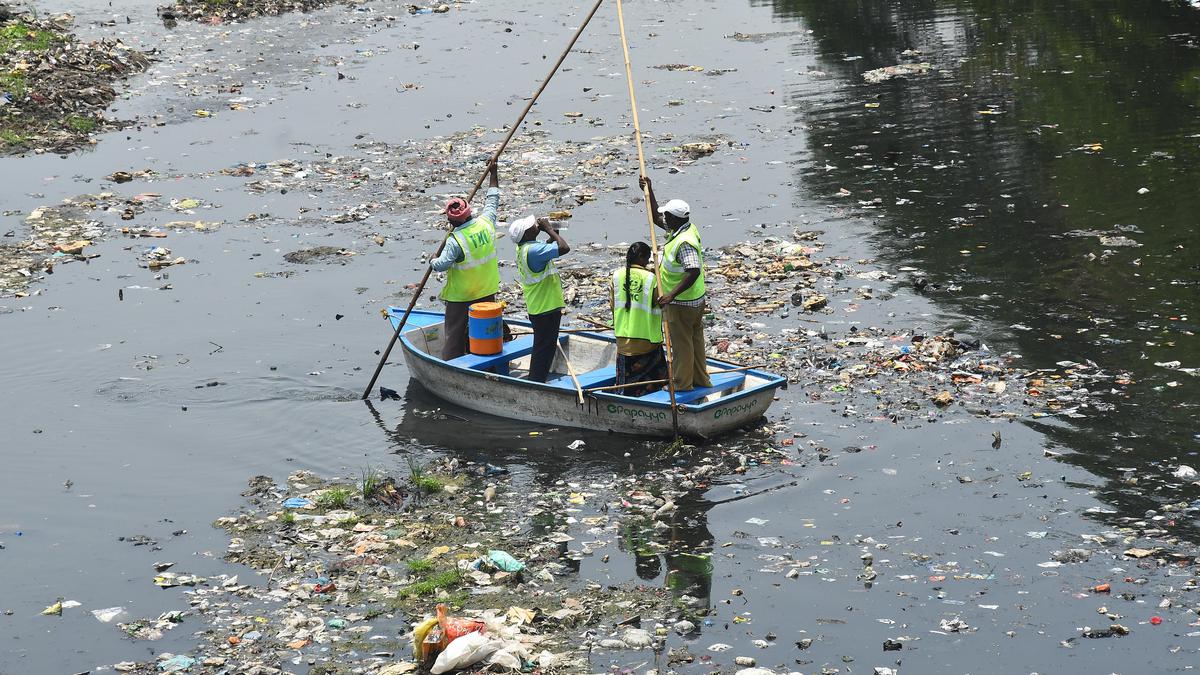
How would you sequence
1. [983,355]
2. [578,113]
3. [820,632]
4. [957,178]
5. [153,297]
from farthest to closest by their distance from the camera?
[578,113] → [957,178] → [153,297] → [983,355] → [820,632]

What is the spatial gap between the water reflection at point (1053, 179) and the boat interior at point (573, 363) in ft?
8.69

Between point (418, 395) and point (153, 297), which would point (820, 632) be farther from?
point (153, 297)

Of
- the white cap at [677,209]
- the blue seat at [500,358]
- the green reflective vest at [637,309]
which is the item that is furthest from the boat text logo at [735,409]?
the blue seat at [500,358]

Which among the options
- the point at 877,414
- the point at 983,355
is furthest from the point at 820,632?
the point at 983,355

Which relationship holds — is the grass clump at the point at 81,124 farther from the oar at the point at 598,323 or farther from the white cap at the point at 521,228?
the white cap at the point at 521,228

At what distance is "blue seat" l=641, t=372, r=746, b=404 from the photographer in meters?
10.4

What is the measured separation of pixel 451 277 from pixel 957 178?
7813 millimetres

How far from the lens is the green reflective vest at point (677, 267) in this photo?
33.4 feet

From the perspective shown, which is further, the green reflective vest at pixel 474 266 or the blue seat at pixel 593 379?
the green reflective vest at pixel 474 266

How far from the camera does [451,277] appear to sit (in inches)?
459

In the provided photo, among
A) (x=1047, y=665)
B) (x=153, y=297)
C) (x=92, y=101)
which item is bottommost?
(x=1047, y=665)

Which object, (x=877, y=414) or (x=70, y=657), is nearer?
(x=70, y=657)

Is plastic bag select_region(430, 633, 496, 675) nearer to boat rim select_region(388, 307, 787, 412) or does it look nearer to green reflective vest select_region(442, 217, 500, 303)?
boat rim select_region(388, 307, 787, 412)

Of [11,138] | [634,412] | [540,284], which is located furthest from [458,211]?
[11,138]
